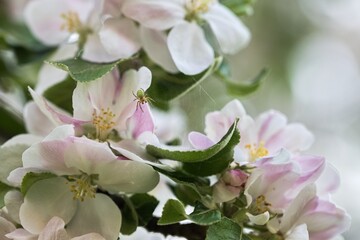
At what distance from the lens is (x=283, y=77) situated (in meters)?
1.67

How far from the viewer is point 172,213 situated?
464 mm

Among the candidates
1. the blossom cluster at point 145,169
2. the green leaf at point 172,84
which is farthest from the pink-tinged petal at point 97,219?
the green leaf at point 172,84

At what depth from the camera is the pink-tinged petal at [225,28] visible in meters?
0.58

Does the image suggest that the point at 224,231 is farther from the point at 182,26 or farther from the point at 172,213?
the point at 182,26

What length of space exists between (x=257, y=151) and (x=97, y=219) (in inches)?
5.2

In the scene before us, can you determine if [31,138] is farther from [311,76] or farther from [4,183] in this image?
[311,76]

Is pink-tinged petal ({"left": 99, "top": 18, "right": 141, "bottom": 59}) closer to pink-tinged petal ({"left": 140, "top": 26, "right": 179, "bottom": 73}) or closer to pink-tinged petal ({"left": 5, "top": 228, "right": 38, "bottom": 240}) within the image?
pink-tinged petal ({"left": 140, "top": 26, "right": 179, "bottom": 73})

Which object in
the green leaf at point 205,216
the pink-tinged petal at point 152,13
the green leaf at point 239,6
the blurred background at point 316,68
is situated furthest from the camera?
the blurred background at point 316,68

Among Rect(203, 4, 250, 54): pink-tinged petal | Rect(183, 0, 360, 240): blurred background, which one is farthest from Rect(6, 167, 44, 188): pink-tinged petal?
Rect(183, 0, 360, 240): blurred background

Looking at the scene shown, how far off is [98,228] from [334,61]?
1.63m

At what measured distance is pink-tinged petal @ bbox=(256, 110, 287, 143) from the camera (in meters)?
0.54

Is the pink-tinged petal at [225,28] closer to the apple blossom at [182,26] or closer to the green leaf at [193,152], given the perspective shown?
the apple blossom at [182,26]

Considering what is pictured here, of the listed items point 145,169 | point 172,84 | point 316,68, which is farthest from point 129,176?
point 316,68

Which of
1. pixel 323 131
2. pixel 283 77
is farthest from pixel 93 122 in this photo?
pixel 323 131
